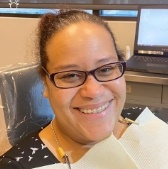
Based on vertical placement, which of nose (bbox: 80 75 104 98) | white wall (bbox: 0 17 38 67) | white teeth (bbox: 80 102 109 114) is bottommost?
white wall (bbox: 0 17 38 67)

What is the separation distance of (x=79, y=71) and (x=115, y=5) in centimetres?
160

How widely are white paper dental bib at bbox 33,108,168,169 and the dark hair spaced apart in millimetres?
297

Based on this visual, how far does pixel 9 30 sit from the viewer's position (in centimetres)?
263

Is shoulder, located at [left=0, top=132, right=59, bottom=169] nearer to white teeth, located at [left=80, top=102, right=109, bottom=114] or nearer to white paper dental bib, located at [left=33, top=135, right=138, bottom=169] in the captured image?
white paper dental bib, located at [left=33, top=135, right=138, bottom=169]

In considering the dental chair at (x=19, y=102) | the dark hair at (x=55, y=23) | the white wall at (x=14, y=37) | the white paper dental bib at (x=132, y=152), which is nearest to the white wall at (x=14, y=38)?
the white wall at (x=14, y=37)

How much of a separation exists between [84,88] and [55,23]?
0.23m

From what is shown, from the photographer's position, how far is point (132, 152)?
881 mm

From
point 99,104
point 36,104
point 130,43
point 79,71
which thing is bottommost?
point 130,43

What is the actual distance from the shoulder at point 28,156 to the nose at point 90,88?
0.21 meters

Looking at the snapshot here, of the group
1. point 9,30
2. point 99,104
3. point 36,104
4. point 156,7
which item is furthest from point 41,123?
point 9,30

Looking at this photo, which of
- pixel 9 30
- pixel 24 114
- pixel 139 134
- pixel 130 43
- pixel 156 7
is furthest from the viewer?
pixel 9 30

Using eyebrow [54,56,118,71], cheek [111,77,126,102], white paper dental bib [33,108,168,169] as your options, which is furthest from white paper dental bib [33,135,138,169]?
eyebrow [54,56,118,71]

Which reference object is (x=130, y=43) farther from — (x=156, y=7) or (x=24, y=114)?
(x=24, y=114)

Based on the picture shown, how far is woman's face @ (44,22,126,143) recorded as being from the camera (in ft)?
2.54
